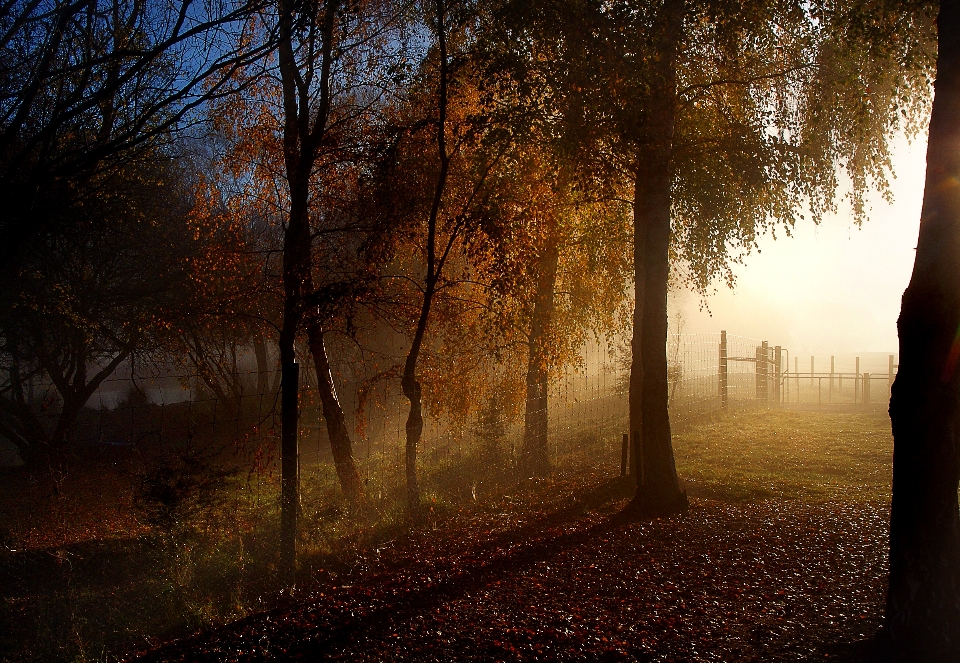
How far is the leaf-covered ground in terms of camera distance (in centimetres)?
457

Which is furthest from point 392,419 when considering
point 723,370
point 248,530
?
point 248,530

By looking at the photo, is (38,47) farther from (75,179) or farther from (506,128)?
(506,128)

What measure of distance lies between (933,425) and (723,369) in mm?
18745

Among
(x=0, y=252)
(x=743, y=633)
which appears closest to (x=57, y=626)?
(x=0, y=252)

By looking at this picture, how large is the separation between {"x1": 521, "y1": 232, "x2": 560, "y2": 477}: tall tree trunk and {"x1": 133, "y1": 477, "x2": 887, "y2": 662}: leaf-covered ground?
3.46 metres

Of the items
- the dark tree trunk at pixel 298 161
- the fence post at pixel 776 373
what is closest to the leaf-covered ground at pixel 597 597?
the dark tree trunk at pixel 298 161

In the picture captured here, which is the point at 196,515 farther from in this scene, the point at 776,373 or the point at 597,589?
the point at 776,373

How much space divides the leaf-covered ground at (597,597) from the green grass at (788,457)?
2121 mm

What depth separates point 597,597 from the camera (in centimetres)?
562

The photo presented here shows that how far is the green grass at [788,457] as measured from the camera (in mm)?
10648

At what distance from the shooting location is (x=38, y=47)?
5.54m

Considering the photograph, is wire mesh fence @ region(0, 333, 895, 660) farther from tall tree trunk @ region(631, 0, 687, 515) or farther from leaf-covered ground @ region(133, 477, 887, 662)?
tall tree trunk @ region(631, 0, 687, 515)

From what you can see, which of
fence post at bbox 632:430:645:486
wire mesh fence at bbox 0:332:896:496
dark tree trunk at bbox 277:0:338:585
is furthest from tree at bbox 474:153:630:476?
dark tree trunk at bbox 277:0:338:585

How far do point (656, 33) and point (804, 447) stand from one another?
11.0 meters
